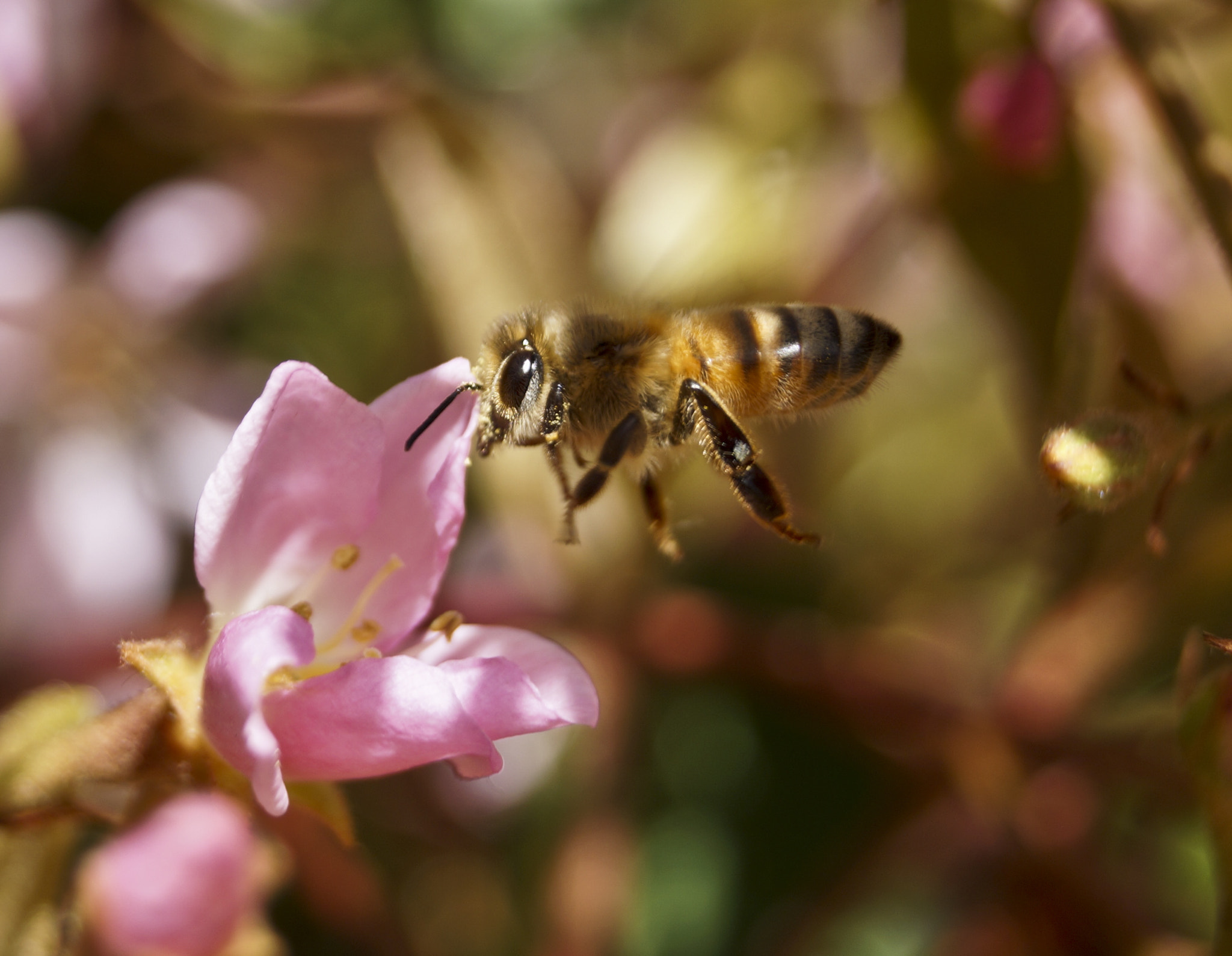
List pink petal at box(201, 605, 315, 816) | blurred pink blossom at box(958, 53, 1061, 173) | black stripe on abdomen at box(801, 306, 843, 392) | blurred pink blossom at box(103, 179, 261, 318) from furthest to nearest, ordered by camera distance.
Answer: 1. blurred pink blossom at box(103, 179, 261, 318)
2. blurred pink blossom at box(958, 53, 1061, 173)
3. black stripe on abdomen at box(801, 306, 843, 392)
4. pink petal at box(201, 605, 315, 816)

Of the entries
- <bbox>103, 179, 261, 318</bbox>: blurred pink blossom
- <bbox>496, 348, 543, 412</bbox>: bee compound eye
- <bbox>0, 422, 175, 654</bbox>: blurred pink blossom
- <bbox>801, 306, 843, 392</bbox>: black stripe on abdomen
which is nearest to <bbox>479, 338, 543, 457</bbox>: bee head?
<bbox>496, 348, 543, 412</bbox>: bee compound eye

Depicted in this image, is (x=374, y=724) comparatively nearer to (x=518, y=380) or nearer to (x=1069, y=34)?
(x=518, y=380)

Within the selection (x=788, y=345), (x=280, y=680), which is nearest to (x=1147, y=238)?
(x=788, y=345)

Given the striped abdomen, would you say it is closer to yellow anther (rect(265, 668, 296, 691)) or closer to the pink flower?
the pink flower

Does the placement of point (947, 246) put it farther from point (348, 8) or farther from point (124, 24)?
point (124, 24)

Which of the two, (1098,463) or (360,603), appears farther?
(360,603)

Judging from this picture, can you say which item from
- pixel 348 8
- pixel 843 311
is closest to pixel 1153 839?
pixel 843 311

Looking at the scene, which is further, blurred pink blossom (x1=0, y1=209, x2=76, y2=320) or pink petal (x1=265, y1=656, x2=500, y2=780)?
blurred pink blossom (x1=0, y1=209, x2=76, y2=320)
